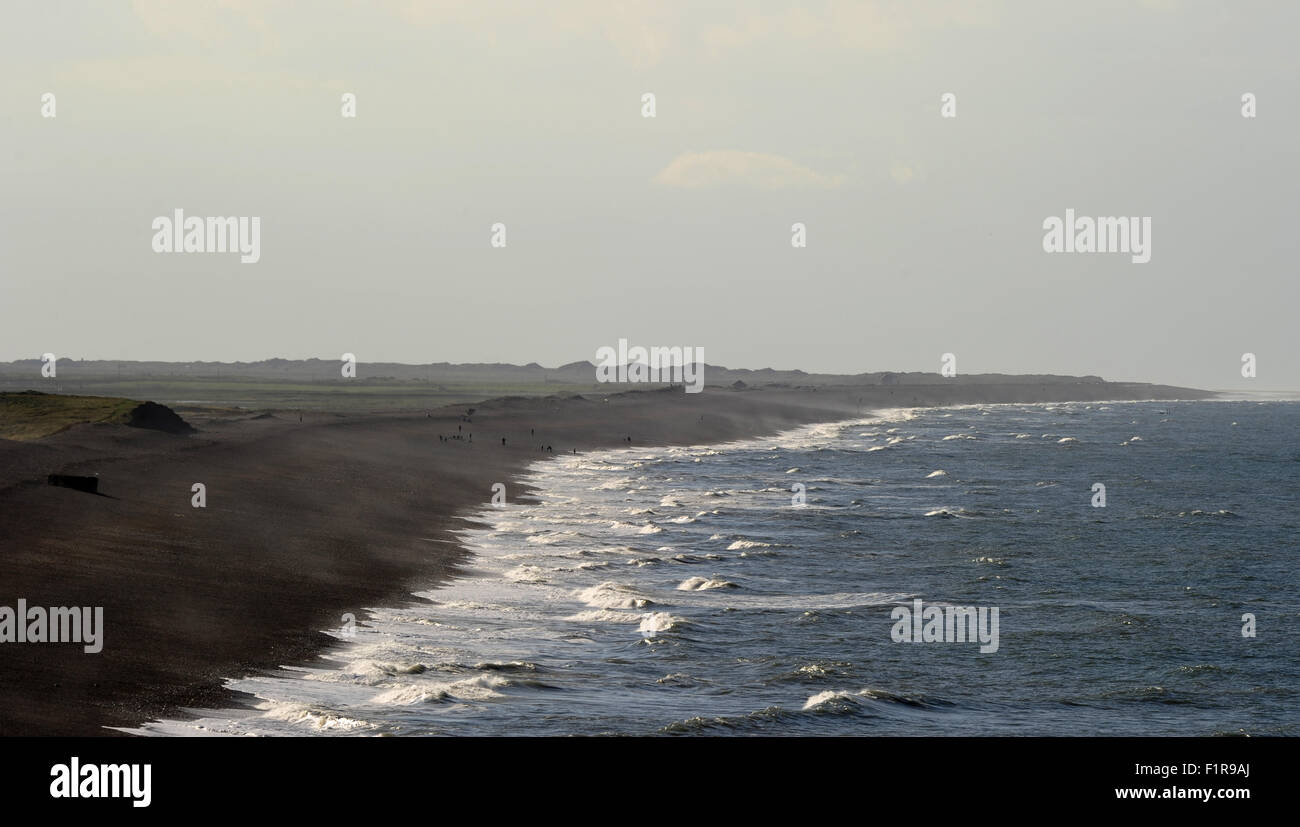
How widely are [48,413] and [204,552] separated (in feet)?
179

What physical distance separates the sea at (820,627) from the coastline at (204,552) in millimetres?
1615

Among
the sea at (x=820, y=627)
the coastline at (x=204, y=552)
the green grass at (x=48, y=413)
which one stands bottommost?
the sea at (x=820, y=627)

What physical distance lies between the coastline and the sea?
1.62 m

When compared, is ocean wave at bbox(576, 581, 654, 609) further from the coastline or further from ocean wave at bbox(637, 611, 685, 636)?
the coastline

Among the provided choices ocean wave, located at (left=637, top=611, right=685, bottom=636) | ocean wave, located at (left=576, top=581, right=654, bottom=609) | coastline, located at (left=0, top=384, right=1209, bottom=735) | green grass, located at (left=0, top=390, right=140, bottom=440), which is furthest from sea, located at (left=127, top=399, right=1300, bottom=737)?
green grass, located at (left=0, top=390, right=140, bottom=440)

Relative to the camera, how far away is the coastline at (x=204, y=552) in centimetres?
2967

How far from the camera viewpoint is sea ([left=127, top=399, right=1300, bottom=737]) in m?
31.7

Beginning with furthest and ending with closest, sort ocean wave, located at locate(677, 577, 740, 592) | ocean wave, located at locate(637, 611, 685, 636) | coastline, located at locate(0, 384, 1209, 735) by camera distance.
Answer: ocean wave, located at locate(677, 577, 740, 592) → ocean wave, located at locate(637, 611, 685, 636) → coastline, located at locate(0, 384, 1209, 735)

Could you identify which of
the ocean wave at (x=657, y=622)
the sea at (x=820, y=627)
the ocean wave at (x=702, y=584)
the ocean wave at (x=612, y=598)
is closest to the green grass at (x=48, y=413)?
the sea at (x=820, y=627)

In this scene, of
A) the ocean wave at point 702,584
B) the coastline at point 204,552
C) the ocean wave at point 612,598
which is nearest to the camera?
the coastline at point 204,552

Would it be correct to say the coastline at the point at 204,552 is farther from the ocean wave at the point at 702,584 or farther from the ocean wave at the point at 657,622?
the ocean wave at the point at 702,584

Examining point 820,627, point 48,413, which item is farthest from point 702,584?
point 48,413
